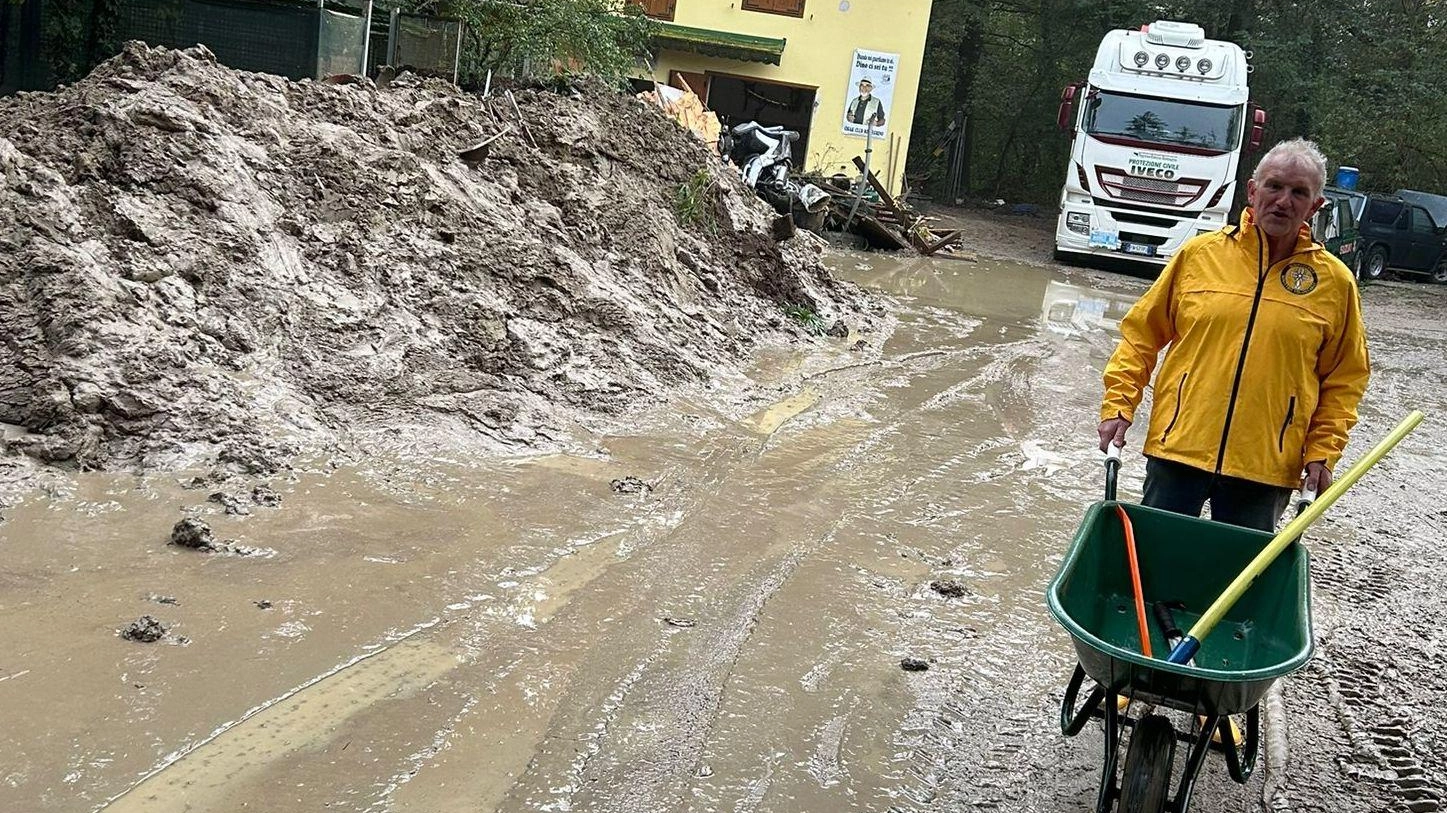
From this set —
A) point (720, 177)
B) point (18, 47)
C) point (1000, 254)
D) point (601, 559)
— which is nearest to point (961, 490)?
point (601, 559)

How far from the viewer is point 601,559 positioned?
5801 mm

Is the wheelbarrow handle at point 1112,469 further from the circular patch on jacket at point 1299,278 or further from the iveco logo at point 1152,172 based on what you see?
the iveco logo at point 1152,172

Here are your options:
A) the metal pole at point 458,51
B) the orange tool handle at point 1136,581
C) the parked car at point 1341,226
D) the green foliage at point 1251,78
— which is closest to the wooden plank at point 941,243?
the parked car at point 1341,226

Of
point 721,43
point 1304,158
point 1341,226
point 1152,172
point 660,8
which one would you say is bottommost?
point 1341,226

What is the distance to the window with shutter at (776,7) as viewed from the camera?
1073 inches

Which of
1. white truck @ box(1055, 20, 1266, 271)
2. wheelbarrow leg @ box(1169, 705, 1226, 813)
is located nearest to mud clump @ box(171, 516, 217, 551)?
wheelbarrow leg @ box(1169, 705, 1226, 813)

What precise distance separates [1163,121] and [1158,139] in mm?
326

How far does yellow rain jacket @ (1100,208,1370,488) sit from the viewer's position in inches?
164

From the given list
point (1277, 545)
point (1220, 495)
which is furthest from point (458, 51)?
point (1277, 545)

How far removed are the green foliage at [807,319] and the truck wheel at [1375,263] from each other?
61.9 ft

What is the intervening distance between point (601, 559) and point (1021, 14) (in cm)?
3327

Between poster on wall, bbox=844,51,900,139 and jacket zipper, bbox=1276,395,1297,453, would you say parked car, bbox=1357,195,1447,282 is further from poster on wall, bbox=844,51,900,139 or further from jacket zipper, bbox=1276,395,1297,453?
jacket zipper, bbox=1276,395,1297,453

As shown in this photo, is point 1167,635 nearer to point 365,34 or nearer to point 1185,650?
point 1185,650

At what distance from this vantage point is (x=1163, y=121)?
2123cm
